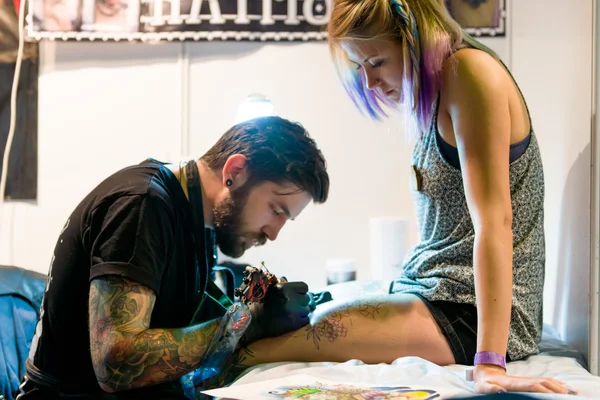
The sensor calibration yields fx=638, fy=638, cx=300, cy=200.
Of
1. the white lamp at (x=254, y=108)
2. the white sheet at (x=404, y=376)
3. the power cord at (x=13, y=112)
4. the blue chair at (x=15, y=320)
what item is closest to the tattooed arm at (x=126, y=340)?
the white sheet at (x=404, y=376)

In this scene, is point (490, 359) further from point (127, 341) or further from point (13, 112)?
point (13, 112)

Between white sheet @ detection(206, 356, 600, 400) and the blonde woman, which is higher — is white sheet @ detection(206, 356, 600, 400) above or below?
below

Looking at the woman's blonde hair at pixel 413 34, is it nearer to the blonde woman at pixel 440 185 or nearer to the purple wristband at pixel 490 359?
the blonde woman at pixel 440 185

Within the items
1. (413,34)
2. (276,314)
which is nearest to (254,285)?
(276,314)

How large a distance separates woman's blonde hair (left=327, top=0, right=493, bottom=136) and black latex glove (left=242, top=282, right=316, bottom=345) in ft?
1.45

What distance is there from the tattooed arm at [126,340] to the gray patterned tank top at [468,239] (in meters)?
0.56

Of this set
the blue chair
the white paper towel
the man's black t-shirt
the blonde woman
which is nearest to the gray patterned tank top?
the blonde woman

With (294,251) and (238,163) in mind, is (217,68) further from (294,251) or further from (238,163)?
(238,163)

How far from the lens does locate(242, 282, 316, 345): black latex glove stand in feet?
4.17

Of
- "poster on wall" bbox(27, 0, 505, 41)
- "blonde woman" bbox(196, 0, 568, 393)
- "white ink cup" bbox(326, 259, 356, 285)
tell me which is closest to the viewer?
"blonde woman" bbox(196, 0, 568, 393)

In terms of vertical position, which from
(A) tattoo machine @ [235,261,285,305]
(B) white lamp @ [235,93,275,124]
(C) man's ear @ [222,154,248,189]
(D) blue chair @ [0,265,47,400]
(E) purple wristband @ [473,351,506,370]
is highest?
(B) white lamp @ [235,93,275,124]

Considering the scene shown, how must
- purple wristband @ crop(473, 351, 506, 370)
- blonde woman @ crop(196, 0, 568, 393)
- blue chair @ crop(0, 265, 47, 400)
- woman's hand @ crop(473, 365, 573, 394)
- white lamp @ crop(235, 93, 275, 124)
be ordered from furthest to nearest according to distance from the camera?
1. white lamp @ crop(235, 93, 275, 124)
2. blue chair @ crop(0, 265, 47, 400)
3. blonde woman @ crop(196, 0, 568, 393)
4. purple wristband @ crop(473, 351, 506, 370)
5. woman's hand @ crop(473, 365, 573, 394)

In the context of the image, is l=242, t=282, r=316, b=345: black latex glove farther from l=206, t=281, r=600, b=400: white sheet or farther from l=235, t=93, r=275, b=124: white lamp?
l=235, t=93, r=275, b=124: white lamp

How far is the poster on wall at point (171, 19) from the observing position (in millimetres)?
2420
